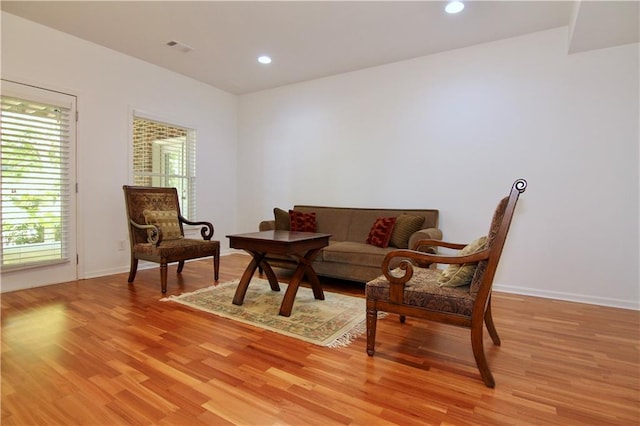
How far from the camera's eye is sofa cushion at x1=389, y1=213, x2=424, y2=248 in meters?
3.69

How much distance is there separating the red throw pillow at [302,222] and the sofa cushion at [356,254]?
1.82 ft

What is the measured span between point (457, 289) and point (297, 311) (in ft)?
4.55

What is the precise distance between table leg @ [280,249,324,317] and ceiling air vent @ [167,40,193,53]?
2.88 m

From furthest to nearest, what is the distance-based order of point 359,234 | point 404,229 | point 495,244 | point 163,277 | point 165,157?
1. point 165,157
2. point 359,234
3. point 404,229
4. point 163,277
5. point 495,244

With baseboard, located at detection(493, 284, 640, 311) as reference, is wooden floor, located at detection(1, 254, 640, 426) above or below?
below

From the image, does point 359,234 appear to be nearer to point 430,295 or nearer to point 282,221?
point 282,221

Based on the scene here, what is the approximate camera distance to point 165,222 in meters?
3.94

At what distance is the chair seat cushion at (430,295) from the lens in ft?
6.10

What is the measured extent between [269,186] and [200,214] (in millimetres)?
1164

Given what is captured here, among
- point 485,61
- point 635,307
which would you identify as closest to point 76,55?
point 485,61

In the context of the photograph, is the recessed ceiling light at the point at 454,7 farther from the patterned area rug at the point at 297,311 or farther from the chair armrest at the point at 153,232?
the chair armrest at the point at 153,232

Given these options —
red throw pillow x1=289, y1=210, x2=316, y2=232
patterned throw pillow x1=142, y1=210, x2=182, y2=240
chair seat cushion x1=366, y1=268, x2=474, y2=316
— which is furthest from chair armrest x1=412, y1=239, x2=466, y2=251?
patterned throw pillow x1=142, y1=210, x2=182, y2=240

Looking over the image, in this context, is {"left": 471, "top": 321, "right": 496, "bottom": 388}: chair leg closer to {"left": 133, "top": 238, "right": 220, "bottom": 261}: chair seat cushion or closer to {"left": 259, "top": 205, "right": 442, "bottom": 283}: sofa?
{"left": 259, "top": 205, "right": 442, "bottom": 283}: sofa

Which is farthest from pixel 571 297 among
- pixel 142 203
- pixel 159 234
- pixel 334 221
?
pixel 142 203
